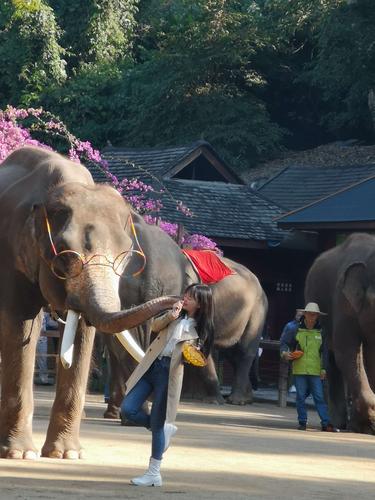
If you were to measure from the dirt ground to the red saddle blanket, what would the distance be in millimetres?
4642

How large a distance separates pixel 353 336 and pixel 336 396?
133 centimetres

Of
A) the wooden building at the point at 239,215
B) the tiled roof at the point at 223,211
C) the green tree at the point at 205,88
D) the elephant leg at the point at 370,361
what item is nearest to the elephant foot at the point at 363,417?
the elephant leg at the point at 370,361

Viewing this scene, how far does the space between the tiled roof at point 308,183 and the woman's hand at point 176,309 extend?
25094 mm

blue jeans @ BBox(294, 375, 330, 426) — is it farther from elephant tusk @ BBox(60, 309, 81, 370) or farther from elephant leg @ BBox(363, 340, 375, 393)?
elephant tusk @ BBox(60, 309, 81, 370)

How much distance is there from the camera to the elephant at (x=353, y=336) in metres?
18.1

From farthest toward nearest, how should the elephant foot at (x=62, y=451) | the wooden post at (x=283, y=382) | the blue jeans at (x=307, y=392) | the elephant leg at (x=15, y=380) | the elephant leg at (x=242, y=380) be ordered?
the elephant leg at (x=242, y=380), the wooden post at (x=283, y=382), the blue jeans at (x=307, y=392), the elephant foot at (x=62, y=451), the elephant leg at (x=15, y=380)

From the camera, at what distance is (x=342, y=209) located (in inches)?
1079

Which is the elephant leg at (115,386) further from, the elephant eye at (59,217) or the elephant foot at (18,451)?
the elephant eye at (59,217)

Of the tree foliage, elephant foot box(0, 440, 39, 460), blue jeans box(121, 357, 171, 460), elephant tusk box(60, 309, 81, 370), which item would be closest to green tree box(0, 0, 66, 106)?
the tree foliage

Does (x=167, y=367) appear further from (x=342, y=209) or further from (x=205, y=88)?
(x=205, y=88)

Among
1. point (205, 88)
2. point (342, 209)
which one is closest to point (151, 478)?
point (342, 209)

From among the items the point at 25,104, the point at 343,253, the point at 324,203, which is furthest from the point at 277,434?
the point at 25,104

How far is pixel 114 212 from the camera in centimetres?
1060

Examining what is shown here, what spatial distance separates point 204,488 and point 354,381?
8.70 meters
